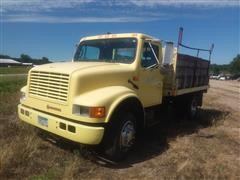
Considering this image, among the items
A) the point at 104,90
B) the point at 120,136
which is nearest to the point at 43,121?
the point at 104,90

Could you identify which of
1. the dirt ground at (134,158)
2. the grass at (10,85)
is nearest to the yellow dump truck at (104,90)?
the dirt ground at (134,158)

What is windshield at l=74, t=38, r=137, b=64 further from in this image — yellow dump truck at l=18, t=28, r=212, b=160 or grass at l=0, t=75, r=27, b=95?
grass at l=0, t=75, r=27, b=95

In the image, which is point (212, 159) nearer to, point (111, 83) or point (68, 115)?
A: point (111, 83)

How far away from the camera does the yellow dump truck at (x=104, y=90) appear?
5449 mm

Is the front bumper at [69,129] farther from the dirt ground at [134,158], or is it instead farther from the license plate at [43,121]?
the dirt ground at [134,158]

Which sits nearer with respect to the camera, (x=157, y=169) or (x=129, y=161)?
(x=157, y=169)

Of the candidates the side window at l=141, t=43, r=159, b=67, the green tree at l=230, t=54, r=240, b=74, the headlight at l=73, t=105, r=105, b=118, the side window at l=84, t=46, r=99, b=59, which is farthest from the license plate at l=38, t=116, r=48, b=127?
the green tree at l=230, t=54, r=240, b=74

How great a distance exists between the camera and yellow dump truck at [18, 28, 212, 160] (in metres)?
5.45

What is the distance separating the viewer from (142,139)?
759cm

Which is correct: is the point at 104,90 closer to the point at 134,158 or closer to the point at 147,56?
the point at 134,158

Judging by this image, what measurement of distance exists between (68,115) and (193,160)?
250 centimetres

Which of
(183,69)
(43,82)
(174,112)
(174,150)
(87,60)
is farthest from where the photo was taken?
(174,112)

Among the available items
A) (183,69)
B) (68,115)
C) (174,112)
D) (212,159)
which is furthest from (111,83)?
(174,112)

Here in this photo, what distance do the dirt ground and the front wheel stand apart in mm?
208
